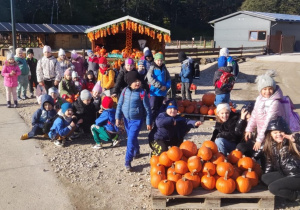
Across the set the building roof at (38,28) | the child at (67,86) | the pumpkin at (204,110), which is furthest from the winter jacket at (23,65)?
the building roof at (38,28)

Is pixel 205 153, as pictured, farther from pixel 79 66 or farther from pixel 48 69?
pixel 79 66

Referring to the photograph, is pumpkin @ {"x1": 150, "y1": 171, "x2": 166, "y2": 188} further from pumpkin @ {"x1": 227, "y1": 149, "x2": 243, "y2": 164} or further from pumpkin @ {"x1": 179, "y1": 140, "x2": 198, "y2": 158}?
pumpkin @ {"x1": 227, "y1": 149, "x2": 243, "y2": 164}

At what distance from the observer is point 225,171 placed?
161 inches

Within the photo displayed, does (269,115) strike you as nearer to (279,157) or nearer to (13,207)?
(279,157)

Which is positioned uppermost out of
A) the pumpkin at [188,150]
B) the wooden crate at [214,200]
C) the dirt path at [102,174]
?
the pumpkin at [188,150]

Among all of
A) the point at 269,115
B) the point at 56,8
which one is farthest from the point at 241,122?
the point at 56,8

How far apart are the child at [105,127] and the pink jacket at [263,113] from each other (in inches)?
107

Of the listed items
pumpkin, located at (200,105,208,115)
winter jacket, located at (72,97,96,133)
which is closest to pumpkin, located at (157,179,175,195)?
winter jacket, located at (72,97,96,133)

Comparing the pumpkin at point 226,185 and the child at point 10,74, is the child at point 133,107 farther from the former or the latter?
the child at point 10,74

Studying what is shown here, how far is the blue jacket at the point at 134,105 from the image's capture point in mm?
5312

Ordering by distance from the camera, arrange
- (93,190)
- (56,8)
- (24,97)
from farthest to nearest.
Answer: (56,8), (24,97), (93,190)

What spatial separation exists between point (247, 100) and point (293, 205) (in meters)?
7.37

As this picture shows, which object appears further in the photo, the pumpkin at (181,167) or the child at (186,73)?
the child at (186,73)

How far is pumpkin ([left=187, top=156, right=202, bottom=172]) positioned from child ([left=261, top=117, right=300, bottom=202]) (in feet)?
2.87
